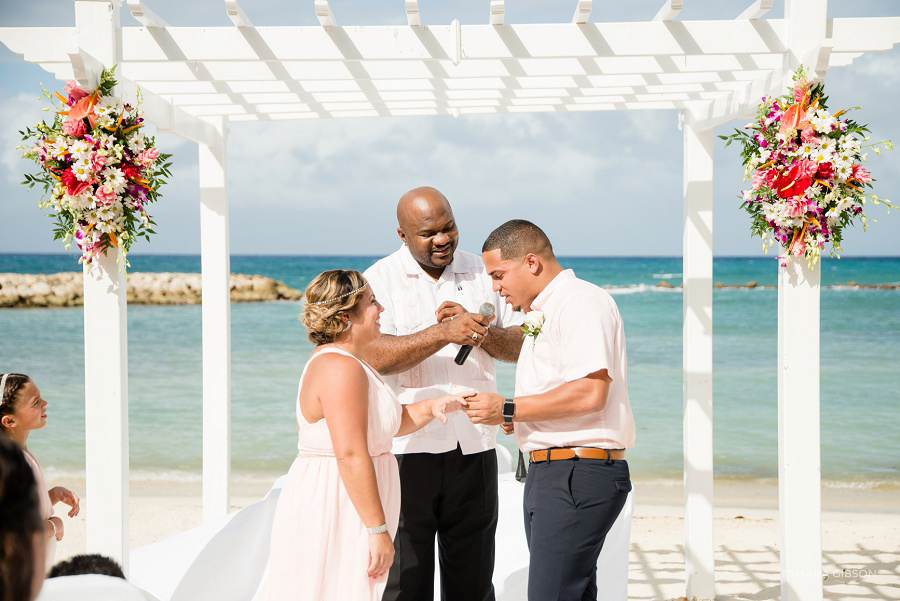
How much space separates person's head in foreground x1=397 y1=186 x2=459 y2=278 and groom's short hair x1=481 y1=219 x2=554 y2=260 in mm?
562

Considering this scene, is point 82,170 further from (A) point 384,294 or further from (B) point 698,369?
(B) point 698,369

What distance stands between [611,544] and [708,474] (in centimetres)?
96

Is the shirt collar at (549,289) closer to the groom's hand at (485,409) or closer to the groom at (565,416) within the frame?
the groom at (565,416)

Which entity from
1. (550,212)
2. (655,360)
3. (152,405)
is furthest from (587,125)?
(152,405)

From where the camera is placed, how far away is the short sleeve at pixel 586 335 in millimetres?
3135

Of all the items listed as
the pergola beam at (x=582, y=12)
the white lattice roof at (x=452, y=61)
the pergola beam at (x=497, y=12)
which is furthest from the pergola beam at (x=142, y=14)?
the pergola beam at (x=582, y=12)

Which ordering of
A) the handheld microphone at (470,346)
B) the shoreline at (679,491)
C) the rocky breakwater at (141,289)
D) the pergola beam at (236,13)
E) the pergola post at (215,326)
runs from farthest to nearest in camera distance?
the rocky breakwater at (141,289) → the shoreline at (679,491) → the pergola post at (215,326) → the pergola beam at (236,13) → the handheld microphone at (470,346)

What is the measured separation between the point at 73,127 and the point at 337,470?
81.4 inches

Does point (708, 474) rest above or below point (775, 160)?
below

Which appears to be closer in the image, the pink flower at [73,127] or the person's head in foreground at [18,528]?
the person's head in foreground at [18,528]

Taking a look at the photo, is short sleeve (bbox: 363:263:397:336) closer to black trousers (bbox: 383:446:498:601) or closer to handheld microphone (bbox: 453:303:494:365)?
handheld microphone (bbox: 453:303:494:365)

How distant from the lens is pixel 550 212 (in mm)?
35781

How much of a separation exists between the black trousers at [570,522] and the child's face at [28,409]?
232cm

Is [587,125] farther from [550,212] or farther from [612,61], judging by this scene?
[612,61]
